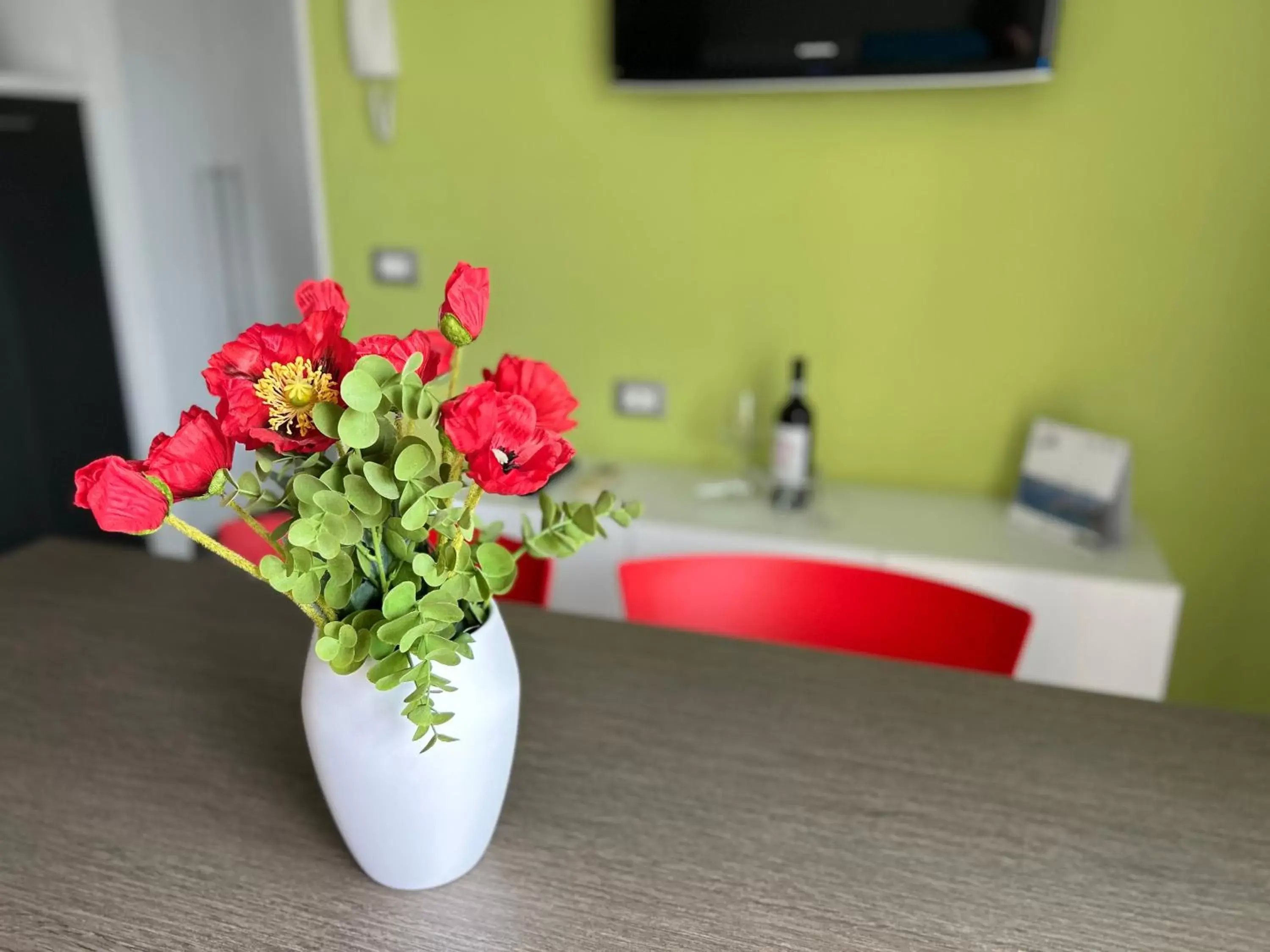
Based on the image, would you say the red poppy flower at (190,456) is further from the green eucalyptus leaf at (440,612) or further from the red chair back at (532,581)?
the red chair back at (532,581)

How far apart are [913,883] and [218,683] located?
78 cm

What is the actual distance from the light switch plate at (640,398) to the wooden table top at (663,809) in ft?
3.65

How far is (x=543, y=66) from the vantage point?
2100mm

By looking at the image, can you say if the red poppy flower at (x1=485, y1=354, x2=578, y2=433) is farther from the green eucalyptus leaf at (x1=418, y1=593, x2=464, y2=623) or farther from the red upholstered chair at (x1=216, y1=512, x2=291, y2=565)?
the red upholstered chair at (x1=216, y1=512, x2=291, y2=565)

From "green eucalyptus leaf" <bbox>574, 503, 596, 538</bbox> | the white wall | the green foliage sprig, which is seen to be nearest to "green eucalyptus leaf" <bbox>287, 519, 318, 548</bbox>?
the green foliage sprig

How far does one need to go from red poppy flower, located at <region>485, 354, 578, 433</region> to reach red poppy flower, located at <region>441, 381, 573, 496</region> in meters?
0.06

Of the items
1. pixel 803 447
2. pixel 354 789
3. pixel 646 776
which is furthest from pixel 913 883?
pixel 803 447

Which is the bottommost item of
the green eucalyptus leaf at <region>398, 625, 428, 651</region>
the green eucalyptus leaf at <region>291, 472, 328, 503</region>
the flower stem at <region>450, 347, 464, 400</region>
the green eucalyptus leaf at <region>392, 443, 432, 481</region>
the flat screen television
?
the green eucalyptus leaf at <region>398, 625, 428, 651</region>

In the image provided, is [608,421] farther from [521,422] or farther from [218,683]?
[521,422]

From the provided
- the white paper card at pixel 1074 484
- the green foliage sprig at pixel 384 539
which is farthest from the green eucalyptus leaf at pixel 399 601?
the white paper card at pixel 1074 484

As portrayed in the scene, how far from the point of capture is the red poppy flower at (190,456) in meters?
0.62

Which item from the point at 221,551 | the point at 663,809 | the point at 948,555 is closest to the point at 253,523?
the point at 221,551

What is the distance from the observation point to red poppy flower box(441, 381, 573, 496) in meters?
0.62

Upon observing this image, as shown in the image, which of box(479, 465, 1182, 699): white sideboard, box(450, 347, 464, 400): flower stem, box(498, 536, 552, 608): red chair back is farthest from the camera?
box(479, 465, 1182, 699): white sideboard
